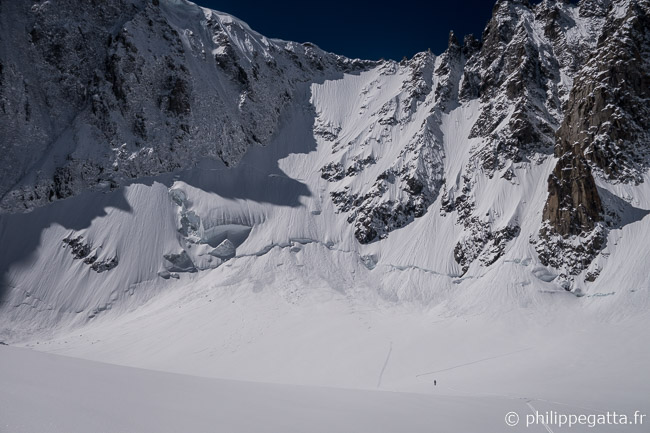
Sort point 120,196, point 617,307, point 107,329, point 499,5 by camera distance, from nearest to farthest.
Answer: point 617,307
point 107,329
point 120,196
point 499,5

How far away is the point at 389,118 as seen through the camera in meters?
71.3

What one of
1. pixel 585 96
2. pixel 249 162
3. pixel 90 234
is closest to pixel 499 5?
pixel 585 96

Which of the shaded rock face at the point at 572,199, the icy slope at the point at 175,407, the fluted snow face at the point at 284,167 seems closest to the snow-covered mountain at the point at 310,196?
the shaded rock face at the point at 572,199

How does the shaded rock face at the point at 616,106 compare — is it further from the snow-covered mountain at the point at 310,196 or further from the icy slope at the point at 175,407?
the icy slope at the point at 175,407

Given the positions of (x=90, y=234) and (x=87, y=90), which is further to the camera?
(x=87, y=90)

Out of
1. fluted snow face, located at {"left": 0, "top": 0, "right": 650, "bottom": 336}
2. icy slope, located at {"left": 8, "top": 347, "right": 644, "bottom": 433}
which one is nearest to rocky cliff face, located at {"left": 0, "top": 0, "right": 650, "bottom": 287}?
fluted snow face, located at {"left": 0, "top": 0, "right": 650, "bottom": 336}

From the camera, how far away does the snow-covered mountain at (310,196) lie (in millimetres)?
36125

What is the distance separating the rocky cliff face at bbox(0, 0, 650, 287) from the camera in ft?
151

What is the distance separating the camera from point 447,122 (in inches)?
2665

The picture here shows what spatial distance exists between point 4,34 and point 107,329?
47.8 metres

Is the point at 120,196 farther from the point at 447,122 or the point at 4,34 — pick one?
the point at 447,122

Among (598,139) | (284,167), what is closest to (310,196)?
(284,167)

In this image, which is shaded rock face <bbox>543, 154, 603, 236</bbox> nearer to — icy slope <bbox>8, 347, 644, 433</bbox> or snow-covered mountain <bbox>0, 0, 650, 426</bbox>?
snow-covered mountain <bbox>0, 0, 650, 426</bbox>

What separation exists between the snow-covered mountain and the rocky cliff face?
0.31 m
